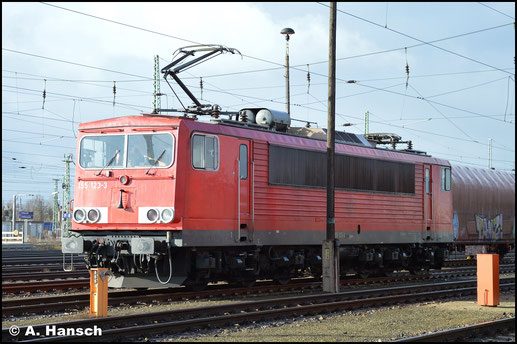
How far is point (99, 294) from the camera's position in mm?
12516

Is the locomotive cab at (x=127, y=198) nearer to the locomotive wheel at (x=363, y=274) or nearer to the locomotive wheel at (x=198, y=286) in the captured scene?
the locomotive wheel at (x=198, y=286)

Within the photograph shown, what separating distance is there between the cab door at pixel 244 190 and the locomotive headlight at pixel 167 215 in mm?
2108

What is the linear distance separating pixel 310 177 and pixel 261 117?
7.03ft

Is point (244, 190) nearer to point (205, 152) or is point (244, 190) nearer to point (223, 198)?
point (223, 198)

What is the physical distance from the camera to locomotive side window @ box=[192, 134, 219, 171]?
51.7ft

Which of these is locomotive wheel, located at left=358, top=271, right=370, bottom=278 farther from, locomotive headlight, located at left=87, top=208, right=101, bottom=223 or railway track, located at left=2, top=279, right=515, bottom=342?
locomotive headlight, located at left=87, top=208, right=101, bottom=223

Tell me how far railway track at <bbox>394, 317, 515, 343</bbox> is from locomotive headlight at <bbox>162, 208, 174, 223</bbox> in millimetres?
6297

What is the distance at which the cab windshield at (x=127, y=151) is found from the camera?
51.1 ft

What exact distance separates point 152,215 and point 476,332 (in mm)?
7274

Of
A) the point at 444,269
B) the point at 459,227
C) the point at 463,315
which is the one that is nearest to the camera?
the point at 463,315

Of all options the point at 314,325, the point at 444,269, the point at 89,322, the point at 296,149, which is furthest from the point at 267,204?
the point at 444,269

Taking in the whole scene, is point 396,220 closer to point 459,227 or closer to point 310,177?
point 310,177

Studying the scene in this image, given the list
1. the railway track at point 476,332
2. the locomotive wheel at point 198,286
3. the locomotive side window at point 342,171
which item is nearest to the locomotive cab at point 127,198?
the locomotive wheel at point 198,286

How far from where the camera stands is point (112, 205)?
623 inches
